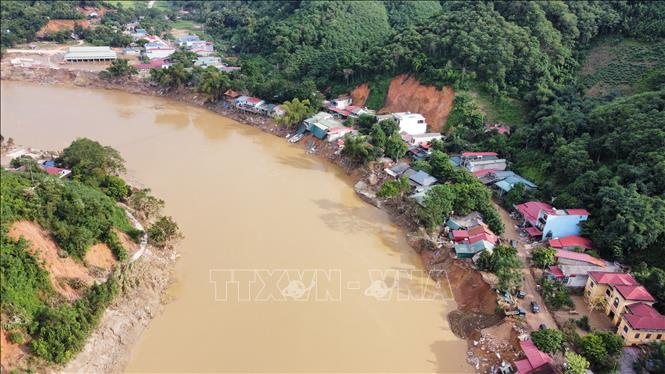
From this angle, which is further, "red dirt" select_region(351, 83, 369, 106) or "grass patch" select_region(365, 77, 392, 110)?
"red dirt" select_region(351, 83, 369, 106)

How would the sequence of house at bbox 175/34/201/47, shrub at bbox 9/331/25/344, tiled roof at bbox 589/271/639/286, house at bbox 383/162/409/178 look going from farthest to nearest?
house at bbox 175/34/201/47 < house at bbox 383/162/409/178 < tiled roof at bbox 589/271/639/286 < shrub at bbox 9/331/25/344

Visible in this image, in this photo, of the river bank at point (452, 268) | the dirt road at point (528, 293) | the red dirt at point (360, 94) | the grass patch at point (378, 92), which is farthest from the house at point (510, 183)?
the red dirt at point (360, 94)

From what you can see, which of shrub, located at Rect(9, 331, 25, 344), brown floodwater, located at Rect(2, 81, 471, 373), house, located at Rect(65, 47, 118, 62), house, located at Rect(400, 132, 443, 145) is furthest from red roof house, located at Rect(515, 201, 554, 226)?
house, located at Rect(65, 47, 118, 62)

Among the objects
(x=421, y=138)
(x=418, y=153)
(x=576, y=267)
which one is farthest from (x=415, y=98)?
(x=576, y=267)


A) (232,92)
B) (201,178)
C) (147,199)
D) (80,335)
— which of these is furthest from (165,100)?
(80,335)

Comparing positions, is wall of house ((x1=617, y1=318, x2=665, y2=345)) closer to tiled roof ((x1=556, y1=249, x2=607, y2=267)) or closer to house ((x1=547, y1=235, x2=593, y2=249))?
tiled roof ((x1=556, y1=249, x2=607, y2=267))
